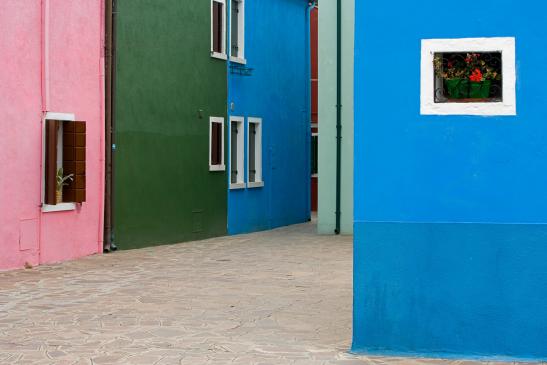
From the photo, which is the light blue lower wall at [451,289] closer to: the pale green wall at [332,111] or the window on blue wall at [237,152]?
the pale green wall at [332,111]

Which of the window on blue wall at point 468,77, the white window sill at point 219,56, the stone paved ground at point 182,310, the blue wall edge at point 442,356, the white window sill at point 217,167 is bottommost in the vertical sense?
the blue wall edge at point 442,356

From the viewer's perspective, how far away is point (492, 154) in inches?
331

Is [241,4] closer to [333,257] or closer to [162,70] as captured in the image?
[162,70]

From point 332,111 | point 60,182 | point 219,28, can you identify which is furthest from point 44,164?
point 219,28

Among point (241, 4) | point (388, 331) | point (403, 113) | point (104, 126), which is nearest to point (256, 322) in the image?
point (388, 331)

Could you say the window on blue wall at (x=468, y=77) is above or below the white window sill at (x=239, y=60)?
below

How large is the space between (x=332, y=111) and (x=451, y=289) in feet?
46.8

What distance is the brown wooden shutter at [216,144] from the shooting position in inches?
911

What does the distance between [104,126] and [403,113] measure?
10655mm

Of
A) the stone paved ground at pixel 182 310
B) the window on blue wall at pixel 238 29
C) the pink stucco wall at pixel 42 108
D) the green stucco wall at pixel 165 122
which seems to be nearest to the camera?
the stone paved ground at pixel 182 310

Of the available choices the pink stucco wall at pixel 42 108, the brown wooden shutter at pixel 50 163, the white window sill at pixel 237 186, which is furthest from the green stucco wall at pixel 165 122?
the brown wooden shutter at pixel 50 163

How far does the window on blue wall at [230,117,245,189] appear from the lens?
79.4ft

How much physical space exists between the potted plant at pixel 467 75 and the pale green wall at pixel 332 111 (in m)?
13.8

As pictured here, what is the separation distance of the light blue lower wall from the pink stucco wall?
8179 mm
